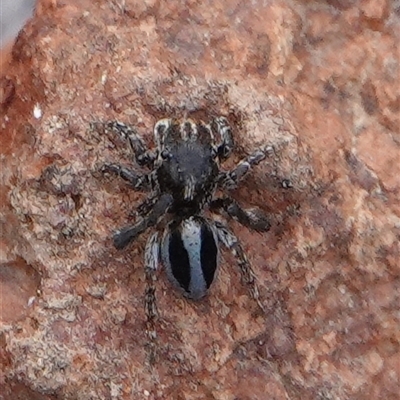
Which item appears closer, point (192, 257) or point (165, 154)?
point (192, 257)

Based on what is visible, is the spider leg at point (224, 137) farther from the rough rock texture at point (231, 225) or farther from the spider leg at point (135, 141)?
the spider leg at point (135, 141)

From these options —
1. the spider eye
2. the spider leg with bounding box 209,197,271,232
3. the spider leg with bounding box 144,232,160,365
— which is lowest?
the spider leg with bounding box 144,232,160,365

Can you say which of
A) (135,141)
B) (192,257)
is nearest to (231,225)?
(192,257)

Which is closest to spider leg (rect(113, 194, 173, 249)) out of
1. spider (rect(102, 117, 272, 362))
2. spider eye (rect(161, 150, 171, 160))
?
spider (rect(102, 117, 272, 362))

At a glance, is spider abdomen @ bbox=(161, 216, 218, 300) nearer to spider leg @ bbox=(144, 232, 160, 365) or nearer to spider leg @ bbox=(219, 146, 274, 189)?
spider leg @ bbox=(144, 232, 160, 365)

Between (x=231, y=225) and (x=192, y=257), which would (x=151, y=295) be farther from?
(x=231, y=225)

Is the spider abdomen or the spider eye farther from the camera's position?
the spider eye

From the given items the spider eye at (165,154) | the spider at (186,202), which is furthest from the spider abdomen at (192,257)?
the spider eye at (165,154)
